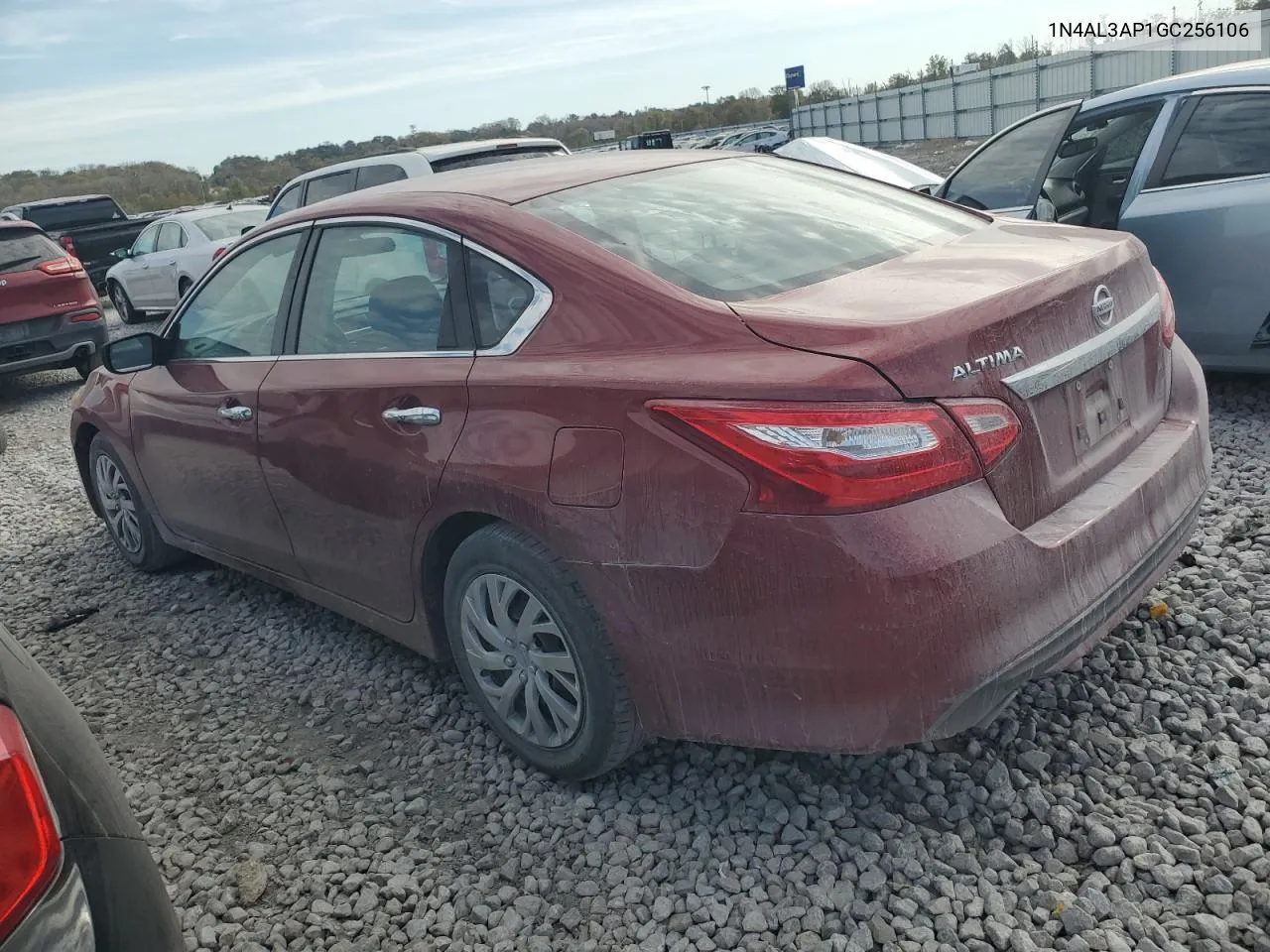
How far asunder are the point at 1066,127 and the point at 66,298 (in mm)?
8965

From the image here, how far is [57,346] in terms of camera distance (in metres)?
10.1

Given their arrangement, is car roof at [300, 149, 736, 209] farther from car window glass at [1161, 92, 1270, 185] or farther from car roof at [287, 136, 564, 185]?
car roof at [287, 136, 564, 185]

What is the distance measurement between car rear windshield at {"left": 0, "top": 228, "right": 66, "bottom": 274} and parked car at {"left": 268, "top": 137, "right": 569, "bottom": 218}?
2.39 meters

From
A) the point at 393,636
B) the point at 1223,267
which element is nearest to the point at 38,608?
the point at 393,636

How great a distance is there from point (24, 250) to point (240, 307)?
7529 mm

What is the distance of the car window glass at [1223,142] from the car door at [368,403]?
154 inches

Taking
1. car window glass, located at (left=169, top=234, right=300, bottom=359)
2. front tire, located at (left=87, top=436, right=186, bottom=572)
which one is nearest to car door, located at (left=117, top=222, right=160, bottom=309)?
front tire, located at (left=87, top=436, right=186, bottom=572)

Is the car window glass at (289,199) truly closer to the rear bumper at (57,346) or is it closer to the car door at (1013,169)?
the rear bumper at (57,346)

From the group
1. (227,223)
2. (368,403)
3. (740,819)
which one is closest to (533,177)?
(368,403)

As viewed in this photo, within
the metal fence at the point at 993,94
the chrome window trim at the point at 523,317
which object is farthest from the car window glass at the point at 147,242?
the metal fence at the point at 993,94

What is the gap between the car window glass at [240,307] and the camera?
376 cm

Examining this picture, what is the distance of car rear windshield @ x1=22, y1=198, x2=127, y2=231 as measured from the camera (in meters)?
18.1

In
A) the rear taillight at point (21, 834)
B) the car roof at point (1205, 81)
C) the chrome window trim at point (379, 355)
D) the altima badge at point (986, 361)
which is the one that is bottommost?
the rear taillight at point (21, 834)

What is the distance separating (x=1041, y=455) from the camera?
236 centimetres
